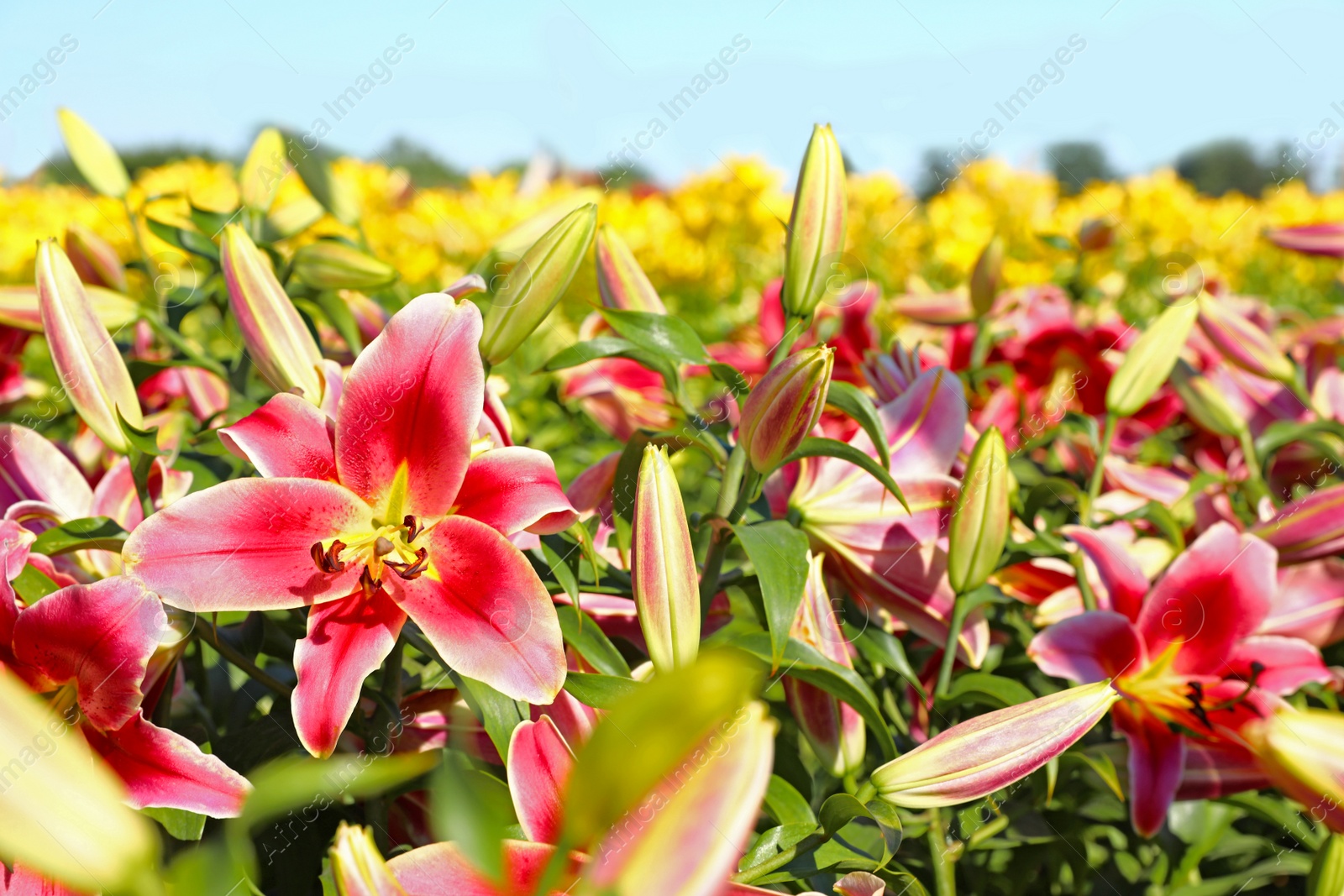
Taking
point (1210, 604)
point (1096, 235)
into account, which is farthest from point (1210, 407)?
point (1096, 235)

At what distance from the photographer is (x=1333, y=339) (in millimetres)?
1464

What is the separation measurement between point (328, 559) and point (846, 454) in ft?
1.03

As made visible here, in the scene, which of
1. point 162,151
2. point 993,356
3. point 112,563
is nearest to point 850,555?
point 112,563

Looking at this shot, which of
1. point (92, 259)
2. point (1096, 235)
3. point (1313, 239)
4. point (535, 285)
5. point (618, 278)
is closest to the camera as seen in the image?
point (535, 285)

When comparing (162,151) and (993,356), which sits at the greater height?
(993,356)

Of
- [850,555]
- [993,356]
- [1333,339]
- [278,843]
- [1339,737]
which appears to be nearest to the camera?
[1339,737]

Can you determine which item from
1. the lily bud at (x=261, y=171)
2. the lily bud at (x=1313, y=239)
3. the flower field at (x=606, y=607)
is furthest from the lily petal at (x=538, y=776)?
the lily bud at (x=1313, y=239)

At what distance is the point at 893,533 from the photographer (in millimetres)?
753

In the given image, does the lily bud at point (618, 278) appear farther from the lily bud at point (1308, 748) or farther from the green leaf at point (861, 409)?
the lily bud at point (1308, 748)

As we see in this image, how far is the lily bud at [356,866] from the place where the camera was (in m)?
0.39

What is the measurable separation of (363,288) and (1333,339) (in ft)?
4.31

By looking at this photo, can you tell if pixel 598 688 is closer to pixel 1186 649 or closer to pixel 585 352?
pixel 585 352

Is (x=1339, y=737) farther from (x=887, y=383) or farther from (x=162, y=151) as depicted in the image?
(x=162, y=151)

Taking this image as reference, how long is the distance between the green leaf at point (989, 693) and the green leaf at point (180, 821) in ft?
1.56
